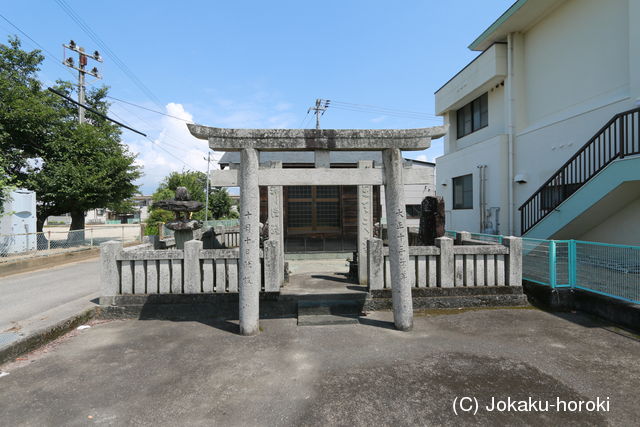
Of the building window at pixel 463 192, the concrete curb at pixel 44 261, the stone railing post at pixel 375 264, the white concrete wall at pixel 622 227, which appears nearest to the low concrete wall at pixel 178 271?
the stone railing post at pixel 375 264

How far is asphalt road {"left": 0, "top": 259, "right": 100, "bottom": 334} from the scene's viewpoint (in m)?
6.05

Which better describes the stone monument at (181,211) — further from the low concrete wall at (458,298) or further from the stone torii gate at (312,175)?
the low concrete wall at (458,298)

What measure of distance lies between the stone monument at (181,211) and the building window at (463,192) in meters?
13.3

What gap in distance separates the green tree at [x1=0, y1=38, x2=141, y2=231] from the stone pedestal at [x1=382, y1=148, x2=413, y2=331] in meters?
18.8

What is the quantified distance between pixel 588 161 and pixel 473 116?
7.89 metres

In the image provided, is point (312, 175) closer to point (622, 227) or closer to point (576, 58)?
point (622, 227)

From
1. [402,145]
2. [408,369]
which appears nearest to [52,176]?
[402,145]

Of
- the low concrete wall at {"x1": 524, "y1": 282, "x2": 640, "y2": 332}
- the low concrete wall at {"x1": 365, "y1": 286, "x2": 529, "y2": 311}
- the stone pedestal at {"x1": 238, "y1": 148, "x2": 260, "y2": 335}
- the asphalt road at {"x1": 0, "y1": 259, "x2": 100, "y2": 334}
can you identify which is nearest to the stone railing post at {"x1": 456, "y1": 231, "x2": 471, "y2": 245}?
the low concrete wall at {"x1": 524, "y1": 282, "x2": 640, "y2": 332}

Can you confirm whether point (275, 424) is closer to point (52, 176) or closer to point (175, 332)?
point (175, 332)

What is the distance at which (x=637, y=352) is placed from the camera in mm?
4633

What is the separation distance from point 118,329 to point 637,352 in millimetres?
9078

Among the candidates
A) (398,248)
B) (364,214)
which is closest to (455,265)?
(398,248)

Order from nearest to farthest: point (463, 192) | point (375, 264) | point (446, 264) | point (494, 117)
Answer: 1. point (375, 264)
2. point (446, 264)
3. point (494, 117)
4. point (463, 192)

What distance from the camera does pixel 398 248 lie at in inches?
222
